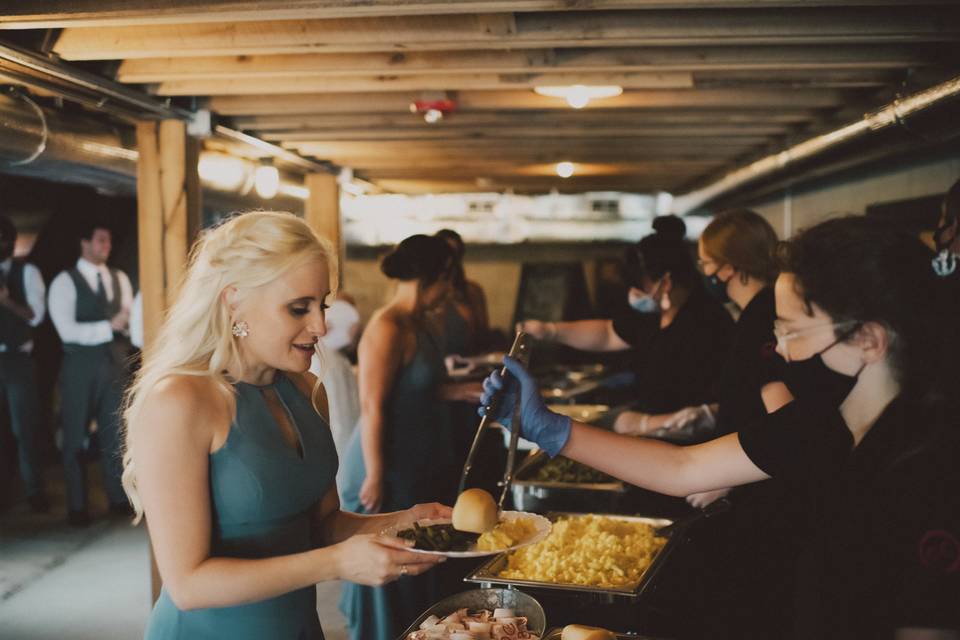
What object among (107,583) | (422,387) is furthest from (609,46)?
(107,583)

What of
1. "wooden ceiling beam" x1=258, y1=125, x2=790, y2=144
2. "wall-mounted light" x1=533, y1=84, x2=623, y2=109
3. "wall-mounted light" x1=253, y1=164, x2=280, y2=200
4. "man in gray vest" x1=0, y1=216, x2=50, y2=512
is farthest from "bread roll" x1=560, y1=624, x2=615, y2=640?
"man in gray vest" x1=0, y1=216, x2=50, y2=512

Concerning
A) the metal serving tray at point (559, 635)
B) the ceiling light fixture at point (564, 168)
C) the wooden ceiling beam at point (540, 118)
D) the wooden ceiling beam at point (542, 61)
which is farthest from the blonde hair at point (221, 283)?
the ceiling light fixture at point (564, 168)

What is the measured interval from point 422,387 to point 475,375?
186cm

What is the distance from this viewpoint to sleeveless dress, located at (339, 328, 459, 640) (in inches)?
137

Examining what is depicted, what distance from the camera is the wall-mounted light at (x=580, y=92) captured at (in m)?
3.94

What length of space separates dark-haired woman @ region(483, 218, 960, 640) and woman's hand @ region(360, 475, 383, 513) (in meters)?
1.60

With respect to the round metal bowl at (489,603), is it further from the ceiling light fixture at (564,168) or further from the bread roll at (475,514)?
the ceiling light fixture at (564,168)

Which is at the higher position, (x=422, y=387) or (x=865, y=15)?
(x=865, y=15)

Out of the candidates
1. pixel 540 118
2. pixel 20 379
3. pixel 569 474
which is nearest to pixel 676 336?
pixel 569 474

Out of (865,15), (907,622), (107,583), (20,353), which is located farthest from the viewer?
(20,353)

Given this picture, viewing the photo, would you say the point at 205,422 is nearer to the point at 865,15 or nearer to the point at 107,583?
the point at 865,15

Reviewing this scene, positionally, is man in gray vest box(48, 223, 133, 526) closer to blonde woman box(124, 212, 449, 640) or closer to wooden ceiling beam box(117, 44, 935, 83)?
wooden ceiling beam box(117, 44, 935, 83)

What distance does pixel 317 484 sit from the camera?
2012 mm

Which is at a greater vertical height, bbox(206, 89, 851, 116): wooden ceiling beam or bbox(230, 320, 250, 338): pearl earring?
bbox(206, 89, 851, 116): wooden ceiling beam
